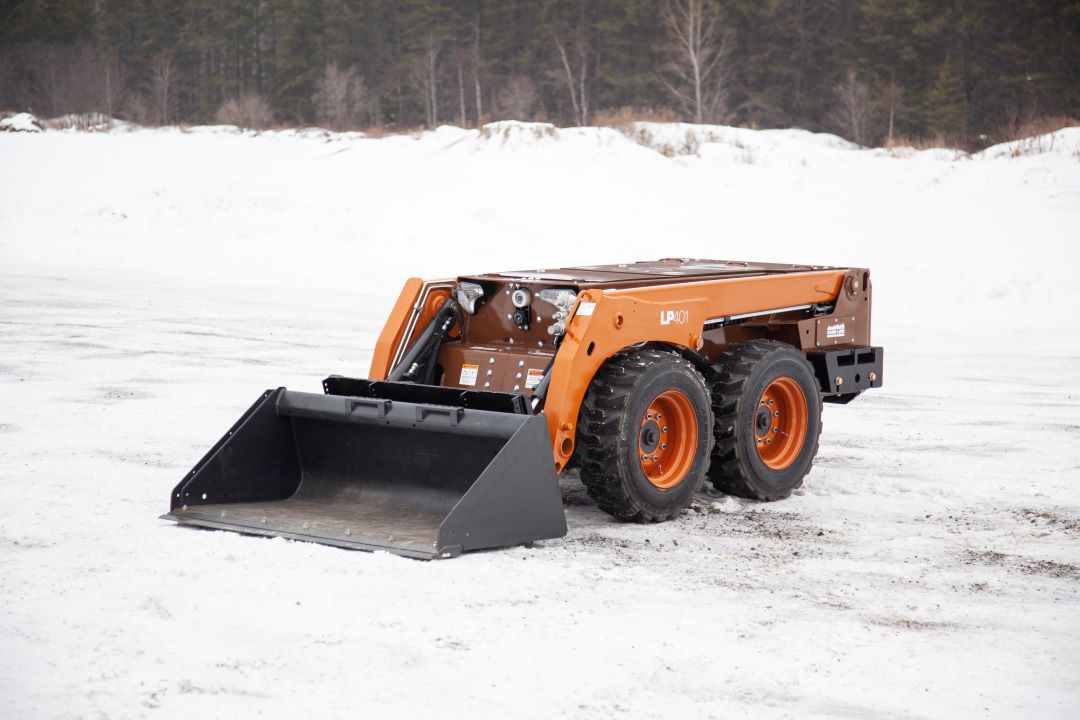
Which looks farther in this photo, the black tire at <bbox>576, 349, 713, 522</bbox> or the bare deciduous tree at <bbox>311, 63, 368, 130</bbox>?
the bare deciduous tree at <bbox>311, 63, 368, 130</bbox>

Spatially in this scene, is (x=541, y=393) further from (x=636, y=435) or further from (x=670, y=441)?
(x=670, y=441)

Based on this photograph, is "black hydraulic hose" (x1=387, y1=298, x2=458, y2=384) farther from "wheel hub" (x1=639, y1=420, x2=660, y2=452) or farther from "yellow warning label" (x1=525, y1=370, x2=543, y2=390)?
"wheel hub" (x1=639, y1=420, x2=660, y2=452)

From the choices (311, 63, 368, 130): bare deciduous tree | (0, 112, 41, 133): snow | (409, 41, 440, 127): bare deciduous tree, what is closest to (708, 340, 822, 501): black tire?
(0, 112, 41, 133): snow

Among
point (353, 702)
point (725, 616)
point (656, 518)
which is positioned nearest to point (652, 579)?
point (725, 616)

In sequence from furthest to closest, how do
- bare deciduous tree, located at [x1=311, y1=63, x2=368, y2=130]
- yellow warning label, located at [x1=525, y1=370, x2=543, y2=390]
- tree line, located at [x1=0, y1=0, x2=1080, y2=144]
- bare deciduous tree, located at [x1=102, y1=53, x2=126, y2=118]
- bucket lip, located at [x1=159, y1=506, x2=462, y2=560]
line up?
1. bare deciduous tree, located at [x1=102, y1=53, x2=126, y2=118]
2. bare deciduous tree, located at [x1=311, y1=63, x2=368, y2=130]
3. tree line, located at [x1=0, y1=0, x2=1080, y2=144]
4. yellow warning label, located at [x1=525, y1=370, x2=543, y2=390]
5. bucket lip, located at [x1=159, y1=506, x2=462, y2=560]

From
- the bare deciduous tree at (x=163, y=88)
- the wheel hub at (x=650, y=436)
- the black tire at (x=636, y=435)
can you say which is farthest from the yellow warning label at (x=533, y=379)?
the bare deciduous tree at (x=163, y=88)

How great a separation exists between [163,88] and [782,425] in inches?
1885

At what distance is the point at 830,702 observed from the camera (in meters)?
4.16

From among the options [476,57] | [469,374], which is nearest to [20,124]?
[476,57]

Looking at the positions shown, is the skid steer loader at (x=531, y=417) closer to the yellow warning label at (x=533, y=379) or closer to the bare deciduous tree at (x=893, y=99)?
the yellow warning label at (x=533, y=379)

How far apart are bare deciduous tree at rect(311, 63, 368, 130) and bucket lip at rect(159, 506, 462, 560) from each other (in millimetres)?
40275

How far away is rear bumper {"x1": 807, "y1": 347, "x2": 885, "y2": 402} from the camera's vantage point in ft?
25.3

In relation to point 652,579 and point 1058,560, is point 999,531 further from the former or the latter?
point 652,579

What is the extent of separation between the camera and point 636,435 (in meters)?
6.14
